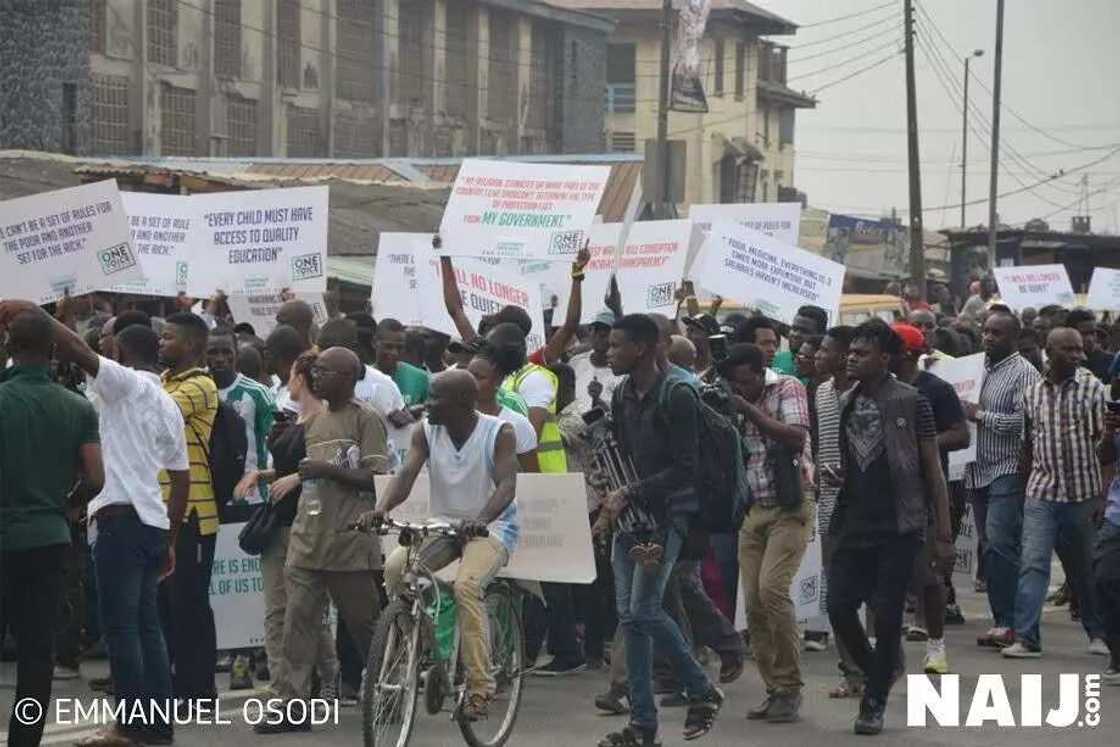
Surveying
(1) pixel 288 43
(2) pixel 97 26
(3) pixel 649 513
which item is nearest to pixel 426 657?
(3) pixel 649 513

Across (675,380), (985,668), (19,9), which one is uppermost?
(19,9)

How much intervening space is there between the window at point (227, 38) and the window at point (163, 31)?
1.44 metres

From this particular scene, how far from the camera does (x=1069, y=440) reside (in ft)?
41.3

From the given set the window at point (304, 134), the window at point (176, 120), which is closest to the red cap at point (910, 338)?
the window at point (176, 120)

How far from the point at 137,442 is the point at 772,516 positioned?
10.3ft

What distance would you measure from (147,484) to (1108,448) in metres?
5.08

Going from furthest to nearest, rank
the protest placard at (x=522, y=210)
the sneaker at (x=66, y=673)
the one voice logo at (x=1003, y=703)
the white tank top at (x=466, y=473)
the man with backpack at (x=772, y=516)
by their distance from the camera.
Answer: the protest placard at (x=522, y=210) < the sneaker at (x=66, y=673) < the man with backpack at (x=772, y=516) < the one voice logo at (x=1003, y=703) < the white tank top at (x=466, y=473)

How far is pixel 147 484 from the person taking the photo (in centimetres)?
934

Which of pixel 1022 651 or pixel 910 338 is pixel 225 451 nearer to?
pixel 910 338

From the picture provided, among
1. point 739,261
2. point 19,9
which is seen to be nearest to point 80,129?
point 19,9

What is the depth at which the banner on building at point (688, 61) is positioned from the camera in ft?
188

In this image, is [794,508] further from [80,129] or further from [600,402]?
[80,129]

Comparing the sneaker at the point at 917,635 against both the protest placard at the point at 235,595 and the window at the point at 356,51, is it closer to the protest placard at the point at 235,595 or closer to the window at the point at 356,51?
the protest placard at the point at 235,595

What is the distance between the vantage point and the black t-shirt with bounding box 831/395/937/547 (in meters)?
10.2
